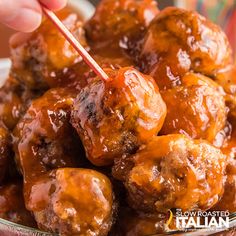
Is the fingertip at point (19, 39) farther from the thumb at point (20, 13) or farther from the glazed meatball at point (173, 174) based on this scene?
the glazed meatball at point (173, 174)

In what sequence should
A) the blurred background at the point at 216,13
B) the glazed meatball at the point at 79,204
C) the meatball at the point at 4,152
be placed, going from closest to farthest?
the glazed meatball at the point at 79,204 → the meatball at the point at 4,152 → the blurred background at the point at 216,13

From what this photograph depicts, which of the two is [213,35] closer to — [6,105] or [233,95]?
[233,95]

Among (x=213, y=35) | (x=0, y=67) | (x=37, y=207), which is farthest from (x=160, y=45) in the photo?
(x=0, y=67)

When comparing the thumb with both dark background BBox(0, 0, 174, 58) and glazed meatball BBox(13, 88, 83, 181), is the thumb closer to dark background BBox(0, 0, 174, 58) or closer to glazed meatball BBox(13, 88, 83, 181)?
glazed meatball BBox(13, 88, 83, 181)

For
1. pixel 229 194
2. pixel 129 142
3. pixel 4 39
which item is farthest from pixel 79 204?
pixel 4 39

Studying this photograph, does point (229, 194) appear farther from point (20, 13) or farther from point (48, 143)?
point (20, 13)

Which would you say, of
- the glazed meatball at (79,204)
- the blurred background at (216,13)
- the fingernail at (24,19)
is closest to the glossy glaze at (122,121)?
the glazed meatball at (79,204)
